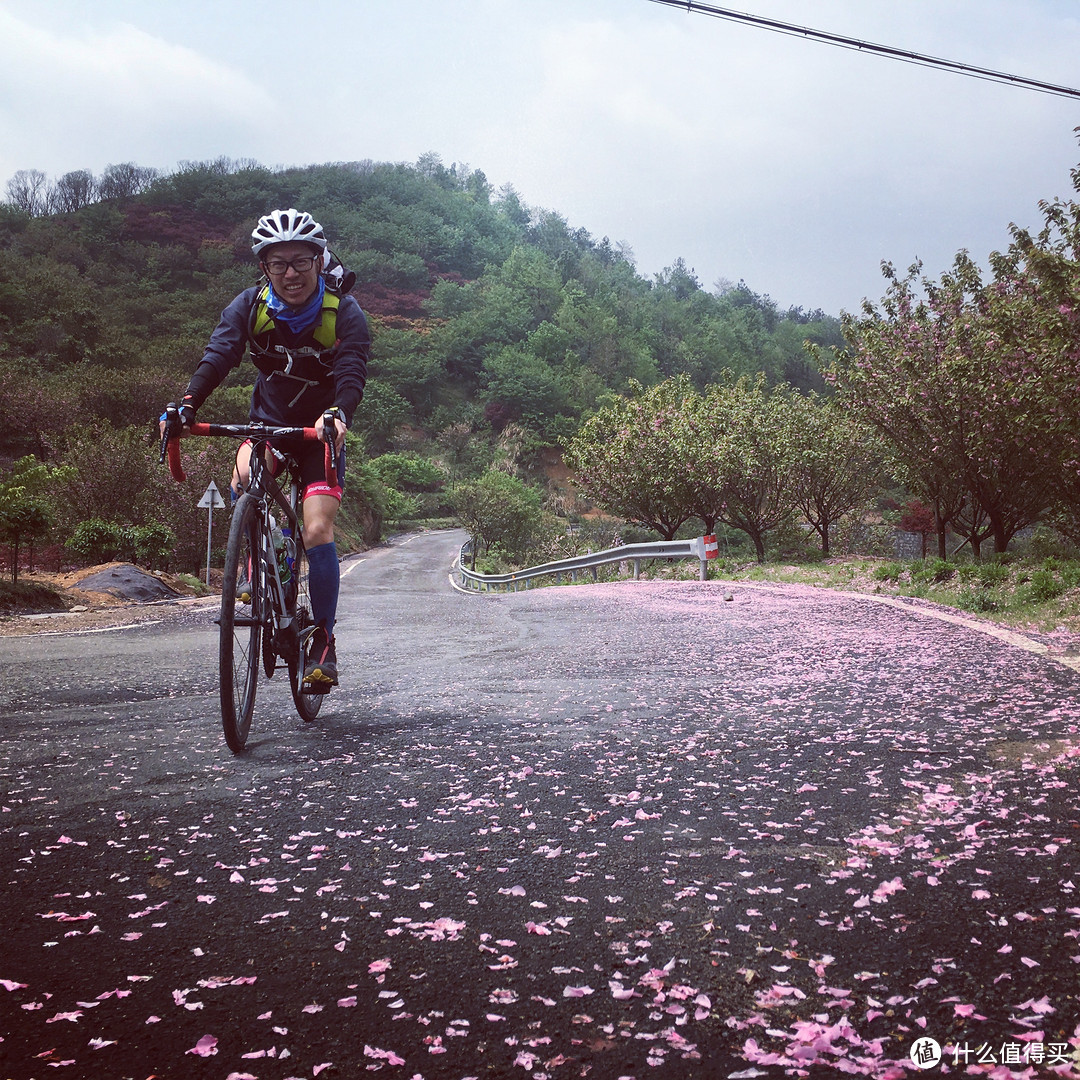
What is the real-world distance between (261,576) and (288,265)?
164cm

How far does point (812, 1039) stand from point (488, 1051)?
0.64 metres

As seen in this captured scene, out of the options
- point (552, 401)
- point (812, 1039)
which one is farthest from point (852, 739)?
point (552, 401)

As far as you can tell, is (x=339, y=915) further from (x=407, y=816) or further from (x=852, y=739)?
(x=852, y=739)

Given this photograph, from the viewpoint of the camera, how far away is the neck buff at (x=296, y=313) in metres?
4.92

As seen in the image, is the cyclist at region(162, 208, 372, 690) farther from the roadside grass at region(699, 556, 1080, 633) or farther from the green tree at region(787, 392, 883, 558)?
the green tree at region(787, 392, 883, 558)

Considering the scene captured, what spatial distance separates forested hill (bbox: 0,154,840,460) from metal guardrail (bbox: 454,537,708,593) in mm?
23547

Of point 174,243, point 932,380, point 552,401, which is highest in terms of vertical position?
point 174,243

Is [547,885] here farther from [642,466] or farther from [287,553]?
[642,466]

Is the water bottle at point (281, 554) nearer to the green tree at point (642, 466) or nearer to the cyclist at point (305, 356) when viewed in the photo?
the cyclist at point (305, 356)

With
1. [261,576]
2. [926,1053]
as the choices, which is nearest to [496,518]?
[261,576]

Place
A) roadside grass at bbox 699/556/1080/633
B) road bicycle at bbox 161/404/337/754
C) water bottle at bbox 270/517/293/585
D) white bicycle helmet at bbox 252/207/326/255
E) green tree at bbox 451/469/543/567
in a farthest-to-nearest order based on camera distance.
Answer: green tree at bbox 451/469/543/567 → roadside grass at bbox 699/556/1080/633 → water bottle at bbox 270/517/293/585 → white bicycle helmet at bbox 252/207/326/255 → road bicycle at bbox 161/404/337/754

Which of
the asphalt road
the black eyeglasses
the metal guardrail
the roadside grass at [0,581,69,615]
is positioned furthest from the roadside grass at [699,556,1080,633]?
the roadside grass at [0,581,69,615]

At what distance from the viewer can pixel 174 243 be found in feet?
333

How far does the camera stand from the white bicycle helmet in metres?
4.80
